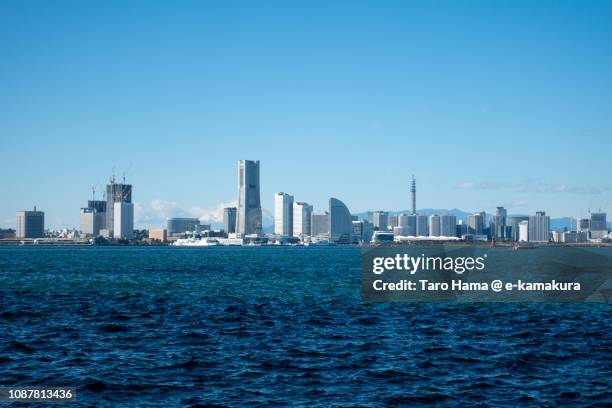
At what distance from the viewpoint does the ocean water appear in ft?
108

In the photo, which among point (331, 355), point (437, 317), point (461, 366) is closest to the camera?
point (461, 366)

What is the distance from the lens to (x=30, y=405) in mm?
30375

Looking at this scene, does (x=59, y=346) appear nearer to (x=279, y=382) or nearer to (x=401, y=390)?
(x=279, y=382)

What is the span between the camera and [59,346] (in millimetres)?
43906

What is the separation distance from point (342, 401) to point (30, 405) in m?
11.6

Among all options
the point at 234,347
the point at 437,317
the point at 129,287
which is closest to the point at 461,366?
the point at 234,347

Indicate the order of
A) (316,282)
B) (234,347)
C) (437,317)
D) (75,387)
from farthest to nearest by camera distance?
(316,282) → (437,317) → (234,347) → (75,387)

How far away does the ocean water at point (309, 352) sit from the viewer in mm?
32812

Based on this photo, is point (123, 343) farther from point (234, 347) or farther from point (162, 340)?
point (234, 347)

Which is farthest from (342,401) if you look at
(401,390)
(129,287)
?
(129,287)

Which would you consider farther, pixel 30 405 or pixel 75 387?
pixel 75 387

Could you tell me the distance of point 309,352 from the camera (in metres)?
42.3

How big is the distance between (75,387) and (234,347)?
12.0 m

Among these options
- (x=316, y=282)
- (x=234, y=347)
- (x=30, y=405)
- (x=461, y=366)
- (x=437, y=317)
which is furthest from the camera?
(x=316, y=282)
